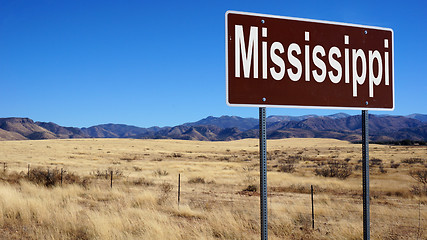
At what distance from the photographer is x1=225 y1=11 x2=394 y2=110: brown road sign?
11.5ft

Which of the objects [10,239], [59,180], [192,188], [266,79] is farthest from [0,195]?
[266,79]

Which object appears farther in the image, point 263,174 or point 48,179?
point 48,179

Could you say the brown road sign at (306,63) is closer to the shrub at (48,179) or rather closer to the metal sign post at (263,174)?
the metal sign post at (263,174)

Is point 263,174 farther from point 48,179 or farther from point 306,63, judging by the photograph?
point 48,179

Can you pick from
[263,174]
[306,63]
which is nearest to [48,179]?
[263,174]

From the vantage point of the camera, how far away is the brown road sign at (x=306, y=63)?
11.5 ft

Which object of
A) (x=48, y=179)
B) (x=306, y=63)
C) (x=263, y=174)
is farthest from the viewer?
(x=48, y=179)

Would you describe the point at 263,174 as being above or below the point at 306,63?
below

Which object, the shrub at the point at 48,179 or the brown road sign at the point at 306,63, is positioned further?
the shrub at the point at 48,179

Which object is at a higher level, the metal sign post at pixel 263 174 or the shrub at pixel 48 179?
the metal sign post at pixel 263 174

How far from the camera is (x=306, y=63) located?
3803mm

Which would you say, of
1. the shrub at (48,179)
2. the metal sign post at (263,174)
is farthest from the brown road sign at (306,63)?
the shrub at (48,179)

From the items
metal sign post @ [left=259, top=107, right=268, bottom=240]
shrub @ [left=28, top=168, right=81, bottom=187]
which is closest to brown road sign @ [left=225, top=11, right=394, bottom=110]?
metal sign post @ [left=259, top=107, right=268, bottom=240]

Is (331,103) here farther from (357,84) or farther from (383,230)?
(383,230)
